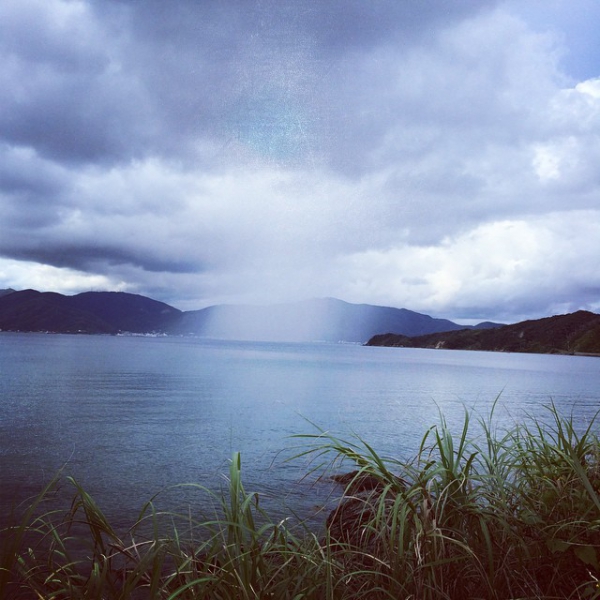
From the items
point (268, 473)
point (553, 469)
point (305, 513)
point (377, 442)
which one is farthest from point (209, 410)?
point (553, 469)

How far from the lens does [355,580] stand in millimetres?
5066

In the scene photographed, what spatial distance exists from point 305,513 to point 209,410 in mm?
25236

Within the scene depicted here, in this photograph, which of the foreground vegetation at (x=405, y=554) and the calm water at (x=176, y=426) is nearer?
the foreground vegetation at (x=405, y=554)

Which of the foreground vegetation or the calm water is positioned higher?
the foreground vegetation

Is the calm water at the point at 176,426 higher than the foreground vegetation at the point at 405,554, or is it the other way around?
the foreground vegetation at the point at 405,554

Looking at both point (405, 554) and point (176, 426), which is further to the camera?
point (176, 426)

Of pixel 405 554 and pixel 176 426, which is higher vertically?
pixel 405 554

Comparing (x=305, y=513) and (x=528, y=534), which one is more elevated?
(x=528, y=534)

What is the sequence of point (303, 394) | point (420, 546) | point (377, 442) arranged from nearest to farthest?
point (420, 546), point (377, 442), point (303, 394)

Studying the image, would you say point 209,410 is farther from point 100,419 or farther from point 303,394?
point 303,394

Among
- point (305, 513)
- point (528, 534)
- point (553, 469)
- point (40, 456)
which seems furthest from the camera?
point (40, 456)

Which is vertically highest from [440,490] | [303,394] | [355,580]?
[440,490]

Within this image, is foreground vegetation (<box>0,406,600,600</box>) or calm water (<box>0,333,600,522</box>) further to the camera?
calm water (<box>0,333,600,522</box>)

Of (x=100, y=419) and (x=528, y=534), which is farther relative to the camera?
(x=100, y=419)
